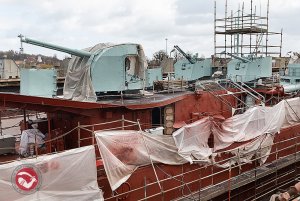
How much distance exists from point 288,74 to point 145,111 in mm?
17164

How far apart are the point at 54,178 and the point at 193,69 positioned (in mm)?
17997

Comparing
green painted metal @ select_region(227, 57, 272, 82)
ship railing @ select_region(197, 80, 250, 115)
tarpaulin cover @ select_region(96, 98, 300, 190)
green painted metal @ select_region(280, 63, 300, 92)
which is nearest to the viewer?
tarpaulin cover @ select_region(96, 98, 300, 190)

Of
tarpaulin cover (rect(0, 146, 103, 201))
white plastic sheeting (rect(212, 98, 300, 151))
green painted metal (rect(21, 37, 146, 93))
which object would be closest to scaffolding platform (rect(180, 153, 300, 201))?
white plastic sheeting (rect(212, 98, 300, 151))

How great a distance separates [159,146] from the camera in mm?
13047

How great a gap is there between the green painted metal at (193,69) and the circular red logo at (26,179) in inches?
701

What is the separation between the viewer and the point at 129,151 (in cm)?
1216

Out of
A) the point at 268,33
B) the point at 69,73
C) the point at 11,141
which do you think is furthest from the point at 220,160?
the point at 268,33

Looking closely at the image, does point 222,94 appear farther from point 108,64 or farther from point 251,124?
point 108,64

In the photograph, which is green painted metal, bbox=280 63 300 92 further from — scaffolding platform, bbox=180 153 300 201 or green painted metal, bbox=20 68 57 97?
green painted metal, bbox=20 68 57 97

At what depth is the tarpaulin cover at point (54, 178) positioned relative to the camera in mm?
9547

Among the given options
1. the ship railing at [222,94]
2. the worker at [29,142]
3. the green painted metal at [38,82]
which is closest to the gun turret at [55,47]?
the worker at [29,142]

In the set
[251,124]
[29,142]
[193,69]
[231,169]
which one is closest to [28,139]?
[29,142]

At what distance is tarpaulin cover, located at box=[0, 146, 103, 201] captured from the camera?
9.55 meters

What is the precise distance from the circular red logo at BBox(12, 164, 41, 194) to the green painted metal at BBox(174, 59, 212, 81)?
17797mm
